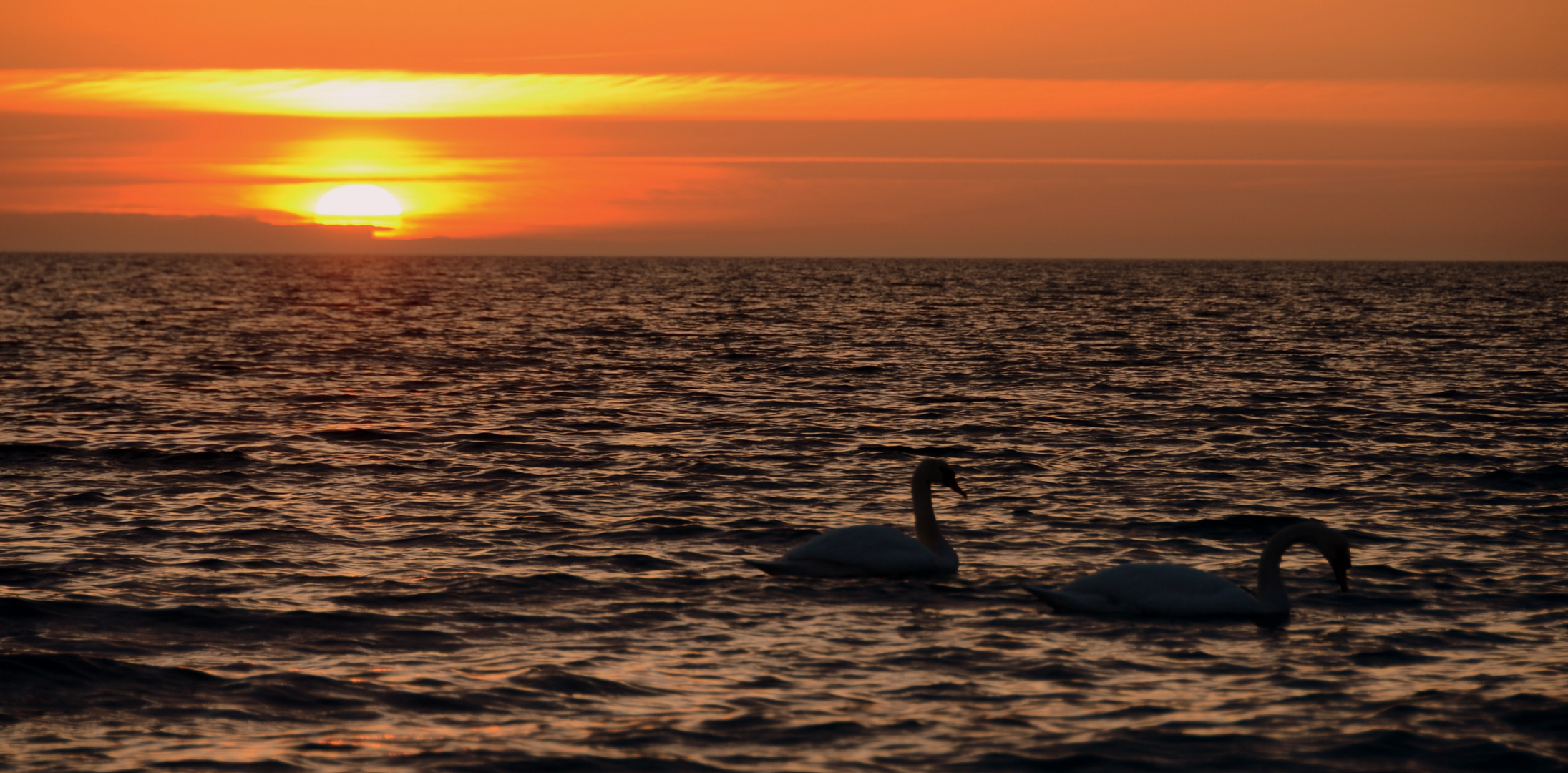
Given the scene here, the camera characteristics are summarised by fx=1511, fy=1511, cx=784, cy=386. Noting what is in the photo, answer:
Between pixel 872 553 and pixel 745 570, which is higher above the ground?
pixel 872 553

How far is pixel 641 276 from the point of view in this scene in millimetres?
164250

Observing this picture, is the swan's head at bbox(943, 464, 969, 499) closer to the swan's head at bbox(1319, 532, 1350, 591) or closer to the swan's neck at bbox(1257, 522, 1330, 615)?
the swan's neck at bbox(1257, 522, 1330, 615)

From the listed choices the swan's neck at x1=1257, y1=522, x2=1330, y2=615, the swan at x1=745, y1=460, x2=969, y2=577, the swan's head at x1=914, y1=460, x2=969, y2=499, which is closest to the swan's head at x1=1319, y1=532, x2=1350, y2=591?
the swan's neck at x1=1257, y1=522, x2=1330, y2=615

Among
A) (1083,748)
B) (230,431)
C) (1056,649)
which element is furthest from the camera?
(230,431)

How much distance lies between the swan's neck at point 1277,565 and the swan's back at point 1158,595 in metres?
0.12

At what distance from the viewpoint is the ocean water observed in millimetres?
8820

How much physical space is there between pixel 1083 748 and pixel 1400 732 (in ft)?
6.40

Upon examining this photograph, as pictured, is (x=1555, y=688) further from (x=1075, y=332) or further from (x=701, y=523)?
(x=1075, y=332)

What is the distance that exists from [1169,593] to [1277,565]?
1032mm

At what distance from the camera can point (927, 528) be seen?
1375 cm

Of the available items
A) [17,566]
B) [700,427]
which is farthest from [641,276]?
[17,566]

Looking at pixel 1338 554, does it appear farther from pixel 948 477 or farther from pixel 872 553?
pixel 872 553

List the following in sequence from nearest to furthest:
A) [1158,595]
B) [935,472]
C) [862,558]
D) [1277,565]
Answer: [1158,595], [1277,565], [862,558], [935,472]

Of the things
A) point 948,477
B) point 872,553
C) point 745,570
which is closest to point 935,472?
point 948,477
